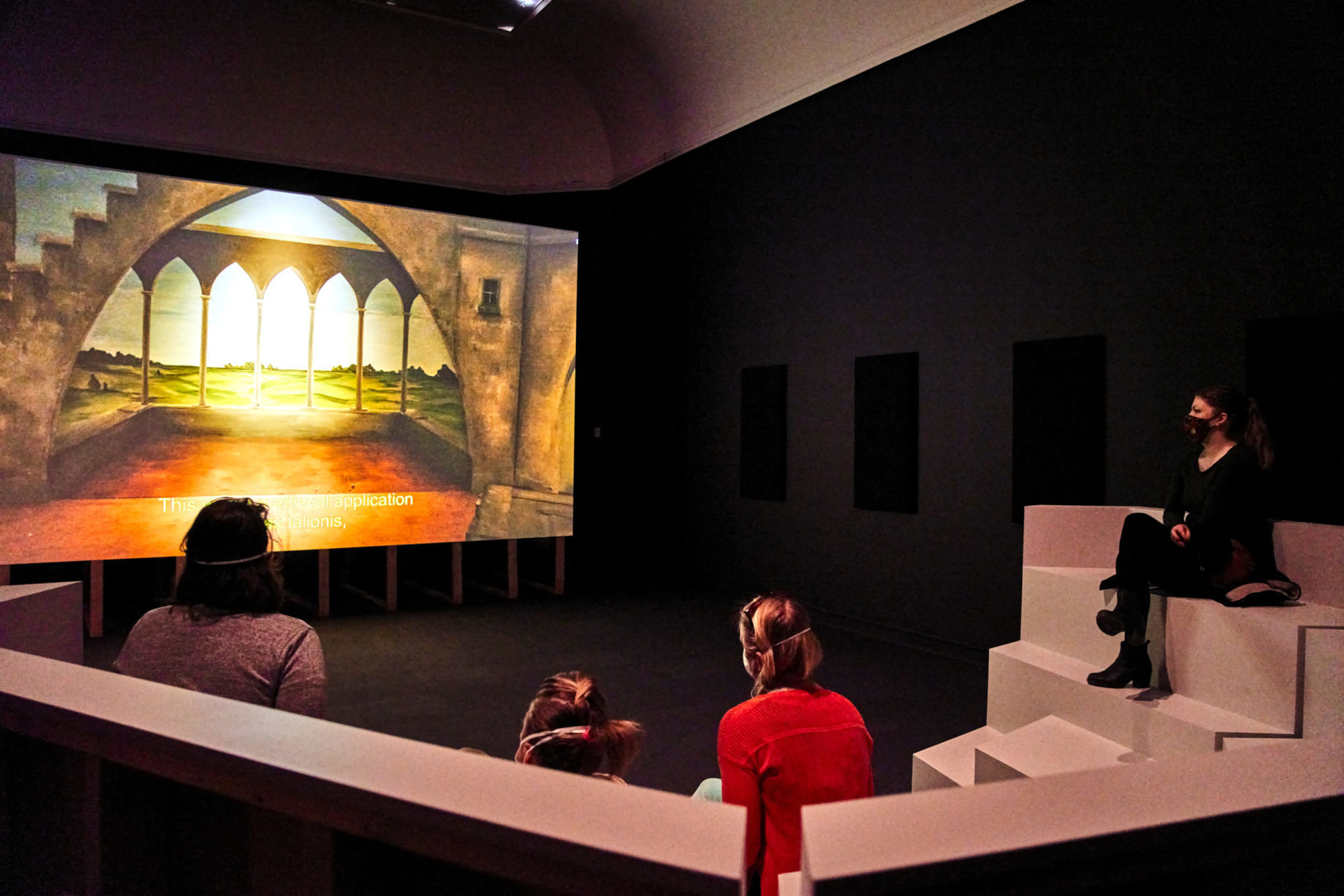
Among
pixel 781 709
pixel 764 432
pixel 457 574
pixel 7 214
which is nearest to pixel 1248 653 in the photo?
pixel 781 709

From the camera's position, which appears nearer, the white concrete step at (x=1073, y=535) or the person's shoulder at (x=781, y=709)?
the person's shoulder at (x=781, y=709)

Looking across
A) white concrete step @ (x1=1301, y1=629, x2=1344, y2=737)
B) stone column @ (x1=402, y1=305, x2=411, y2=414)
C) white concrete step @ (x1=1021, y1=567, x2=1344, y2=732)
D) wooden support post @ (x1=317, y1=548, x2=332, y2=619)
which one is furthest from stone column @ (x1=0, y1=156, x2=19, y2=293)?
white concrete step @ (x1=1301, y1=629, x2=1344, y2=737)

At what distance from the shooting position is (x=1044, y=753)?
8.32 feet

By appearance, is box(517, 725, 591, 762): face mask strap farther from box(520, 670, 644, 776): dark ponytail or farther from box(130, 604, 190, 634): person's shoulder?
box(130, 604, 190, 634): person's shoulder

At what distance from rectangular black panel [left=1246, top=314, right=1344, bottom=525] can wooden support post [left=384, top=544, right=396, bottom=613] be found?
556cm

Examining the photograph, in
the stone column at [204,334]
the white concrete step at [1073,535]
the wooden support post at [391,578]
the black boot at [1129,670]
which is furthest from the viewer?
the wooden support post at [391,578]

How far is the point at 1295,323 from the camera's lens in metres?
3.62

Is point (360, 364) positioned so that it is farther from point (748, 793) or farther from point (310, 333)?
point (748, 793)

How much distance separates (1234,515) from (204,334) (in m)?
5.96

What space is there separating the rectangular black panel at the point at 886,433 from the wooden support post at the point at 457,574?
3.14 m

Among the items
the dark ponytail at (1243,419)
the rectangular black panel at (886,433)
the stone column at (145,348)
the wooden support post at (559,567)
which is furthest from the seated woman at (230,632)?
the wooden support post at (559,567)

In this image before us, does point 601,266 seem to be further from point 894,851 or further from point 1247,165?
point 894,851

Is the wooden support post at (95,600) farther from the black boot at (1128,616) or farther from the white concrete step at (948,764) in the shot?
the black boot at (1128,616)

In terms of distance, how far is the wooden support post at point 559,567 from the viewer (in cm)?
743
